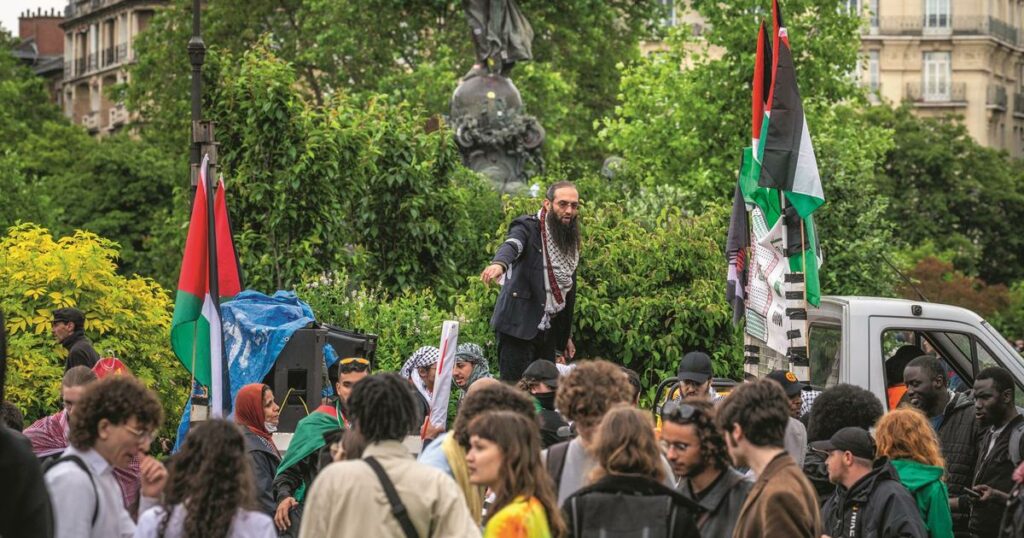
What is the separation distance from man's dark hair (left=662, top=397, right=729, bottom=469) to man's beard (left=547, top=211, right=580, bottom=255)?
5.57 metres

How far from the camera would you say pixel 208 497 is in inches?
306

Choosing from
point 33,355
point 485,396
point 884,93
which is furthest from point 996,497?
point 884,93

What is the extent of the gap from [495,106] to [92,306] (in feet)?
37.5

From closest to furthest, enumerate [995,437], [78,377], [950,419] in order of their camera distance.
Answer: [78,377] → [995,437] → [950,419]

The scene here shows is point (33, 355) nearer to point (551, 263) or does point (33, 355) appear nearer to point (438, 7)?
point (551, 263)

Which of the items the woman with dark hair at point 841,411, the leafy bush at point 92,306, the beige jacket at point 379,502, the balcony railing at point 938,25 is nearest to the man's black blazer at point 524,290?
the woman with dark hair at point 841,411

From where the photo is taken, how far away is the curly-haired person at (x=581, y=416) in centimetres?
895

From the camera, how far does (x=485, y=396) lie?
873 centimetres

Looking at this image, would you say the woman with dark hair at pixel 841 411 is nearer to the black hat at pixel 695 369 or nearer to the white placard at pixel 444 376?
the black hat at pixel 695 369

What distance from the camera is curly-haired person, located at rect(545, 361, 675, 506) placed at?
8953 millimetres

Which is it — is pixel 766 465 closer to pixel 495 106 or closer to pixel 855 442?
pixel 855 442

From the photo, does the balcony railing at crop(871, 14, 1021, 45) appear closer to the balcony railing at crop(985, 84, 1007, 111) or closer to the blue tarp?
the balcony railing at crop(985, 84, 1007, 111)

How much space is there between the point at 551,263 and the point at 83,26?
107120mm

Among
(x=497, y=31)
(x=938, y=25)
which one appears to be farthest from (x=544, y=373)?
(x=938, y=25)
